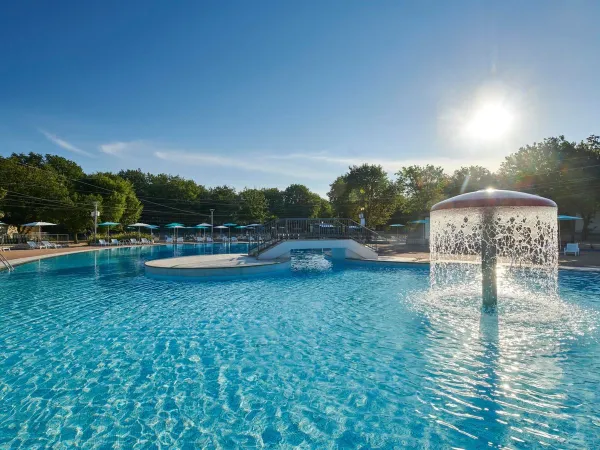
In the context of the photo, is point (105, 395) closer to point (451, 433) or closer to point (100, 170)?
point (451, 433)

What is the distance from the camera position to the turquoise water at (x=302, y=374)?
374 centimetres

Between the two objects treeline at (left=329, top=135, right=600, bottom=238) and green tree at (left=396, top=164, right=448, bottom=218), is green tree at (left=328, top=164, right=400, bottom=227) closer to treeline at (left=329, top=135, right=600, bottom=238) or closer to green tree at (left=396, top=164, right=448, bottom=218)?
treeline at (left=329, top=135, right=600, bottom=238)

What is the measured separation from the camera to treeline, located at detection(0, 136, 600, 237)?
1224 inches

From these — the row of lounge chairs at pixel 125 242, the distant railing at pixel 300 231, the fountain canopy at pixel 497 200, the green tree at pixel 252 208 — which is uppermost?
the green tree at pixel 252 208

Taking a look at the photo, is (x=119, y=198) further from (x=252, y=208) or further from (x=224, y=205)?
(x=252, y=208)

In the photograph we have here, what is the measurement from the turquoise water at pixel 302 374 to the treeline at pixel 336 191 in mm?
27752

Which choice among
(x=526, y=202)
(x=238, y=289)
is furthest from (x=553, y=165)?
(x=238, y=289)

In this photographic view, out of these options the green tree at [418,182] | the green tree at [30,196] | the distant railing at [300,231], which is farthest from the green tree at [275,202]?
the distant railing at [300,231]

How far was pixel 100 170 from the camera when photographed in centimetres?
5456

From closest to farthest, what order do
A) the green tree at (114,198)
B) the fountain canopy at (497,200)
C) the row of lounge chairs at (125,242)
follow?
the fountain canopy at (497,200) < the row of lounge chairs at (125,242) < the green tree at (114,198)

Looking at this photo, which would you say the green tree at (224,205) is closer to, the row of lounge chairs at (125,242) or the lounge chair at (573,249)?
the row of lounge chairs at (125,242)

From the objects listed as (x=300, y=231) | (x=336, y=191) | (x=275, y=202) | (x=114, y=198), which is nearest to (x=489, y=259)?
(x=300, y=231)

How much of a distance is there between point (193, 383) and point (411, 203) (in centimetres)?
3898

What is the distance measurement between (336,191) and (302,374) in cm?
4935
